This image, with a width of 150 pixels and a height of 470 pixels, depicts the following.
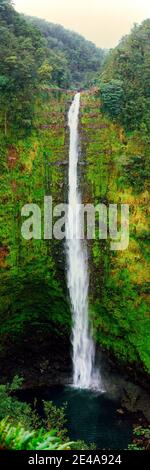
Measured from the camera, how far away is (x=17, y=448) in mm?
8070

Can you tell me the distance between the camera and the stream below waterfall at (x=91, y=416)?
20562 mm

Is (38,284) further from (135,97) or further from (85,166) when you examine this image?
(135,97)

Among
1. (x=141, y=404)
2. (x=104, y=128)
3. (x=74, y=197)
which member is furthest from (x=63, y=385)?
(x=104, y=128)

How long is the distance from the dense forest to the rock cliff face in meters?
0.05

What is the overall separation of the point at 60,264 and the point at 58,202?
122 inches

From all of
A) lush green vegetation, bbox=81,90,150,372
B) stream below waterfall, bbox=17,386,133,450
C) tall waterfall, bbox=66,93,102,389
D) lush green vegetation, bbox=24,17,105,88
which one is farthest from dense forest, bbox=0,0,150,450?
lush green vegetation, bbox=24,17,105,88

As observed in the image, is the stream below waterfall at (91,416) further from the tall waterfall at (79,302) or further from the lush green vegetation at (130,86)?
the lush green vegetation at (130,86)

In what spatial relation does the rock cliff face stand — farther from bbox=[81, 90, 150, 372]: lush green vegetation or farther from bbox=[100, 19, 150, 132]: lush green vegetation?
bbox=[100, 19, 150, 132]: lush green vegetation

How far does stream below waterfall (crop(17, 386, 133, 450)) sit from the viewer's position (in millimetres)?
20562

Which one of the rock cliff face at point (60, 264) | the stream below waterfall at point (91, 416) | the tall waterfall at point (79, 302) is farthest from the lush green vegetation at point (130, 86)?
the stream below waterfall at point (91, 416)
